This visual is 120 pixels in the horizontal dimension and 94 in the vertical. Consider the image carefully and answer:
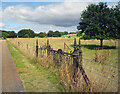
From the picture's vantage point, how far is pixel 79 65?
417 cm

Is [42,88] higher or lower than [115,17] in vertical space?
lower

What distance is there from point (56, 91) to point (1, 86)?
2119 millimetres

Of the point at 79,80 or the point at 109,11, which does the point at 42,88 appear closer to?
the point at 79,80

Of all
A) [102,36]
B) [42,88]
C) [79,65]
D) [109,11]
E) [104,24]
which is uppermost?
[109,11]

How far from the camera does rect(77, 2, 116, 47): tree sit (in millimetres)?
21297

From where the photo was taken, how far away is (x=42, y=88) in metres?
4.87

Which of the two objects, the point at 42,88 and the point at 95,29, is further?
the point at 95,29

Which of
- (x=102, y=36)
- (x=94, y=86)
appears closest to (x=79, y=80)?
(x=94, y=86)

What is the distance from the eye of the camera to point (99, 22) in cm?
2198

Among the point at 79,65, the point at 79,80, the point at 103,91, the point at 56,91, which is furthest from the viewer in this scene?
the point at 56,91

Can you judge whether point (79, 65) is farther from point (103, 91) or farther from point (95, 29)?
point (95, 29)

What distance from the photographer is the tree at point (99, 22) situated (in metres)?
21.3

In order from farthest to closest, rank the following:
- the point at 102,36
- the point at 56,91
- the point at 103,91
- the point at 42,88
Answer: the point at 102,36 < the point at 42,88 < the point at 56,91 < the point at 103,91

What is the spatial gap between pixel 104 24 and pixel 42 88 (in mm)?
19476
